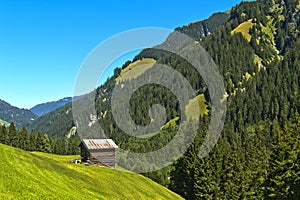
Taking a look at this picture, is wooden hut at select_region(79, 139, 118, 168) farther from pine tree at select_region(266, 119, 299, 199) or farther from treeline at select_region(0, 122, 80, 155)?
treeline at select_region(0, 122, 80, 155)

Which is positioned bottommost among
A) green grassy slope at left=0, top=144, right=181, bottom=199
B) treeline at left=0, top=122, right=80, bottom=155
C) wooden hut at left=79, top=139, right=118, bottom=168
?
green grassy slope at left=0, top=144, right=181, bottom=199

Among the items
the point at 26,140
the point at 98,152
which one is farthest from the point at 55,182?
the point at 26,140

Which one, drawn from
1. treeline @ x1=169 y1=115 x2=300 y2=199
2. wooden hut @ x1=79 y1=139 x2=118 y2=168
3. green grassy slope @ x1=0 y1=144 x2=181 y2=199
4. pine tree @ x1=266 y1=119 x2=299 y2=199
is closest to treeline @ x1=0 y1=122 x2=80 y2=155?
wooden hut @ x1=79 y1=139 x2=118 y2=168

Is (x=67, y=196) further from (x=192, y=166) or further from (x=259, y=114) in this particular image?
(x=259, y=114)

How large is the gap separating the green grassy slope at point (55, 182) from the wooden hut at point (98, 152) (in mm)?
13869

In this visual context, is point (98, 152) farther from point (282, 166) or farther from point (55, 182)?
point (282, 166)

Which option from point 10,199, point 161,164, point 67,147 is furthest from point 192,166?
point 67,147

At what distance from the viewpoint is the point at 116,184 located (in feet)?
173

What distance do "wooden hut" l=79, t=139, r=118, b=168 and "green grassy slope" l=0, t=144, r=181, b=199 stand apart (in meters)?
13.9

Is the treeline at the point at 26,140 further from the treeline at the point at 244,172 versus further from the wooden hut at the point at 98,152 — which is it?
the treeline at the point at 244,172

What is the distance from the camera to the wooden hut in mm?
73750

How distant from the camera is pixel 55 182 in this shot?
3872 centimetres

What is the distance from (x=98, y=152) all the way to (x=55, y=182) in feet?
121

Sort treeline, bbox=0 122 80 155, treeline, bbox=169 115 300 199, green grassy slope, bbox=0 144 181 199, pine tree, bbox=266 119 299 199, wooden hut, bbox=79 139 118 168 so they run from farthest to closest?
treeline, bbox=0 122 80 155, wooden hut, bbox=79 139 118 168, treeline, bbox=169 115 300 199, pine tree, bbox=266 119 299 199, green grassy slope, bbox=0 144 181 199
